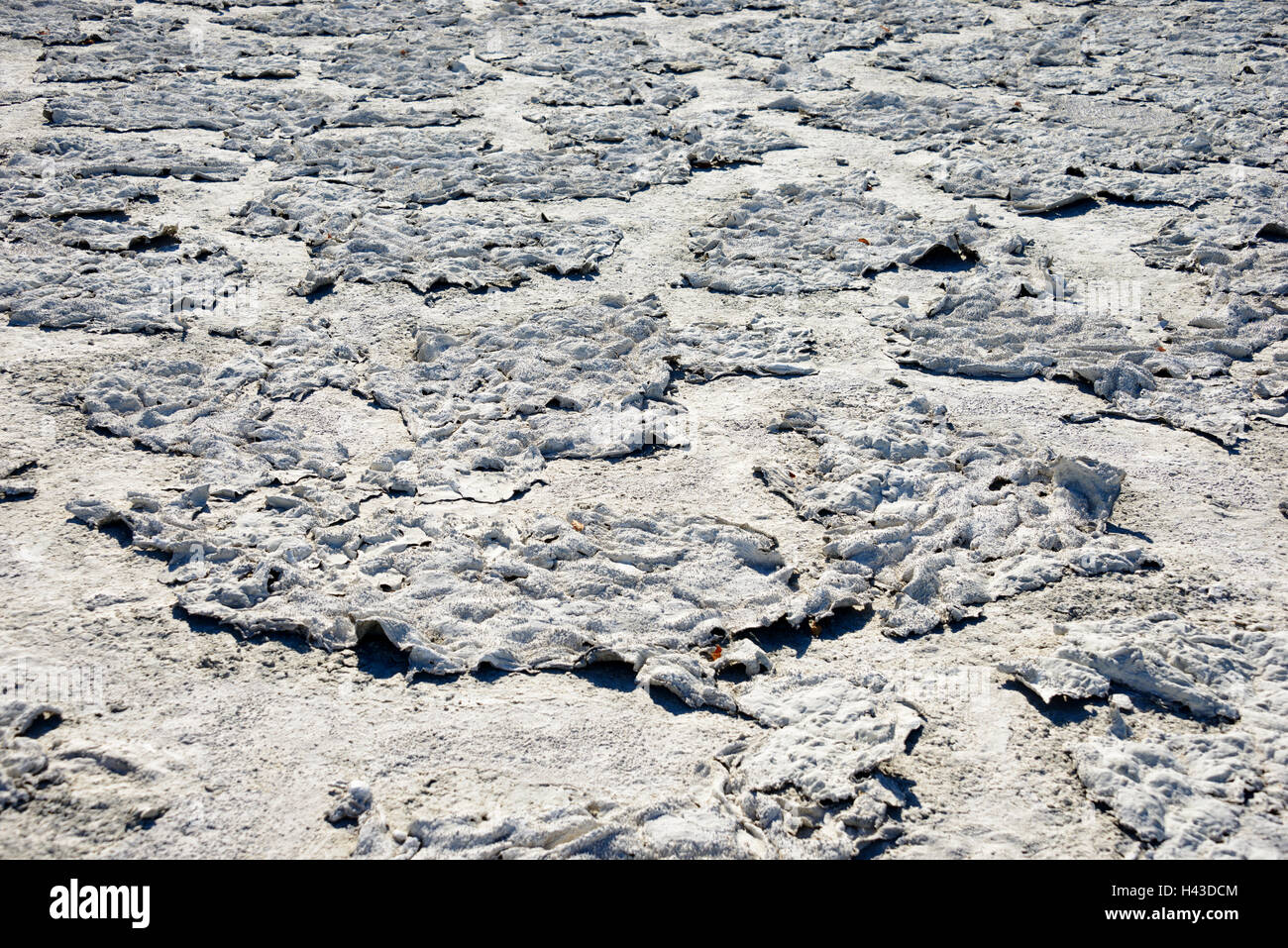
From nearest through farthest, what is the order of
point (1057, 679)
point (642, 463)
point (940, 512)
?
point (1057, 679) < point (940, 512) < point (642, 463)

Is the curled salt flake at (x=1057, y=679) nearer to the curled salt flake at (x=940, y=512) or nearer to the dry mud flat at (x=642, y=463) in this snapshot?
the dry mud flat at (x=642, y=463)

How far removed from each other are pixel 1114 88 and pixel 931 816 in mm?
4219

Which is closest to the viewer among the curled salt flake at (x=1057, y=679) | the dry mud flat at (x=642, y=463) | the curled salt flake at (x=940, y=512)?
the dry mud flat at (x=642, y=463)

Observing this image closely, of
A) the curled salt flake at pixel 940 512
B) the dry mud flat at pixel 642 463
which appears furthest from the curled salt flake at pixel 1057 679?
the curled salt flake at pixel 940 512

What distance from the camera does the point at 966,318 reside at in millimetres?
3207

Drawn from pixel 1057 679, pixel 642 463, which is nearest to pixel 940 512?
pixel 1057 679

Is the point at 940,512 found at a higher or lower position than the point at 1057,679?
higher

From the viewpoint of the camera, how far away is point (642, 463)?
262cm

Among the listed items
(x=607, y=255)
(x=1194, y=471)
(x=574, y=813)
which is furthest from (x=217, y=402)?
(x=1194, y=471)

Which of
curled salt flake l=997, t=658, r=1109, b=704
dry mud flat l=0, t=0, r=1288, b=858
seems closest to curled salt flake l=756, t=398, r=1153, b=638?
dry mud flat l=0, t=0, r=1288, b=858

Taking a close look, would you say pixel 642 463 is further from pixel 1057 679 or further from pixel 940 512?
pixel 1057 679

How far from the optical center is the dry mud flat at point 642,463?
69.5 inches

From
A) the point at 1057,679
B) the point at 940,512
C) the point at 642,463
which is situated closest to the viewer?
the point at 1057,679

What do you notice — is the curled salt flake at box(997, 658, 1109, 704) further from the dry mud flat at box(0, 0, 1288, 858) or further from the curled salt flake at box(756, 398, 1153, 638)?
the curled salt flake at box(756, 398, 1153, 638)
